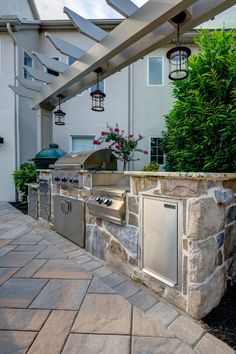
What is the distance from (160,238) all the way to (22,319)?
134cm

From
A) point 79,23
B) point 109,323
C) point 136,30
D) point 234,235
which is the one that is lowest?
point 109,323

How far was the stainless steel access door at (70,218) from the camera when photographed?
11.2 ft

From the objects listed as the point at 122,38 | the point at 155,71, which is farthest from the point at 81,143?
the point at 122,38

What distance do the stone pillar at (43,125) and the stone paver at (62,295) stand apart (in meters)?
4.18

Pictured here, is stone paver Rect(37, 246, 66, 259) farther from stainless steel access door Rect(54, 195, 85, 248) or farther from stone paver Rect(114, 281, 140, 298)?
stone paver Rect(114, 281, 140, 298)

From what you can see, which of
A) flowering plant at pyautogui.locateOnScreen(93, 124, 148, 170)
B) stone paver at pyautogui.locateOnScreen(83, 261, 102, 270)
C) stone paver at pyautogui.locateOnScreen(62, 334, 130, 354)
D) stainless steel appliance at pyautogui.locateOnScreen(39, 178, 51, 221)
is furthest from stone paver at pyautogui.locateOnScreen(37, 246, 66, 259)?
flowering plant at pyautogui.locateOnScreen(93, 124, 148, 170)

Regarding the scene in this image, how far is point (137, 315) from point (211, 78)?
124 inches

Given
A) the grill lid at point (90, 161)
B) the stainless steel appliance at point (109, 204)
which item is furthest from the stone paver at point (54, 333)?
the grill lid at point (90, 161)

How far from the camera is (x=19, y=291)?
2.21m

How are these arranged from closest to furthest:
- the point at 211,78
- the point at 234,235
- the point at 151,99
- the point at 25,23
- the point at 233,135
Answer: the point at 234,235 < the point at 233,135 < the point at 211,78 < the point at 25,23 < the point at 151,99

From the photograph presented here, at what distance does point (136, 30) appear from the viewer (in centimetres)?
270

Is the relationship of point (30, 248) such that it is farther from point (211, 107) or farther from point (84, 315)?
point (211, 107)

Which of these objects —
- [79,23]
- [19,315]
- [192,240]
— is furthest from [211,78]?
Answer: [19,315]

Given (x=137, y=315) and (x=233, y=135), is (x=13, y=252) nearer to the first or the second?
(x=137, y=315)
